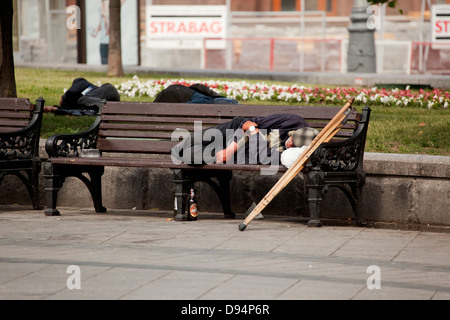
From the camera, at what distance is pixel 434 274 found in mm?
5797

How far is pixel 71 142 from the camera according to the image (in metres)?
8.30

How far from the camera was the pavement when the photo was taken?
17.3ft

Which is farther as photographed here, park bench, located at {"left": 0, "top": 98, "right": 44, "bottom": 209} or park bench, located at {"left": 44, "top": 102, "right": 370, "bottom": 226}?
park bench, located at {"left": 0, "top": 98, "right": 44, "bottom": 209}

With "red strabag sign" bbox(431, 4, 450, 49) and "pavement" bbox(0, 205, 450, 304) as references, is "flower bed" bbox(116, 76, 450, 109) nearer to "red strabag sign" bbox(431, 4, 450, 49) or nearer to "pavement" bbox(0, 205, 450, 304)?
"pavement" bbox(0, 205, 450, 304)

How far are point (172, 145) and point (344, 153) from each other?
1.65 meters

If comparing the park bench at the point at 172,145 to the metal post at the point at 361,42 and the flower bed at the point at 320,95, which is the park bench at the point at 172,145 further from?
the metal post at the point at 361,42

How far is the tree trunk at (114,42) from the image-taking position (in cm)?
1695

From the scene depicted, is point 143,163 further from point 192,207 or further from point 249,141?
point 249,141

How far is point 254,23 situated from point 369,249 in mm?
17167

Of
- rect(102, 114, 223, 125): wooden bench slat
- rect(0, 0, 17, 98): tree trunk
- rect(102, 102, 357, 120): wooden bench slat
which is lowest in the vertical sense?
rect(102, 114, 223, 125): wooden bench slat

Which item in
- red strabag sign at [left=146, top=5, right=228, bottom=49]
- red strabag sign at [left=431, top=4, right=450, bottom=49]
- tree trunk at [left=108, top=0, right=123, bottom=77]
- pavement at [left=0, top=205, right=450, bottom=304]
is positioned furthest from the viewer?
red strabag sign at [left=146, top=5, right=228, bottom=49]

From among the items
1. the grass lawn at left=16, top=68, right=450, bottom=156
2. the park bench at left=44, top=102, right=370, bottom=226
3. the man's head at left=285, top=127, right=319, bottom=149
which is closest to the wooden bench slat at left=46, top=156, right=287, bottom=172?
the park bench at left=44, top=102, right=370, bottom=226

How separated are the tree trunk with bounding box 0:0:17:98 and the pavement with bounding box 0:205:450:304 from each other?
104 inches

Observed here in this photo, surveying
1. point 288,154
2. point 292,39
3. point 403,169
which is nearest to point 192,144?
point 288,154
